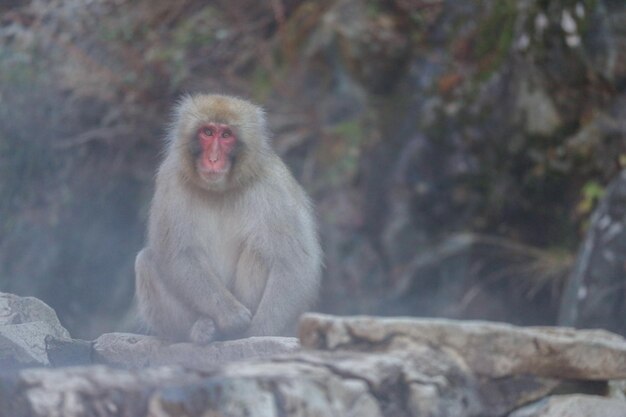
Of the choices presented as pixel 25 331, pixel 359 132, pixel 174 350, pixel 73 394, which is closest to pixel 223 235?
pixel 174 350

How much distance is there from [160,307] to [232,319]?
1.34 ft

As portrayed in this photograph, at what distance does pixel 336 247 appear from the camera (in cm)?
905

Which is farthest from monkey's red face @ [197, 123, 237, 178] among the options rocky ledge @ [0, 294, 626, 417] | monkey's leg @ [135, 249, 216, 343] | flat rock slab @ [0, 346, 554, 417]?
flat rock slab @ [0, 346, 554, 417]

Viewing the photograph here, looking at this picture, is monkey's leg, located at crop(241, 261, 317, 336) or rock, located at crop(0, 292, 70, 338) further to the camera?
monkey's leg, located at crop(241, 261, 317, 336)

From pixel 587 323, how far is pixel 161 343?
Answer: 338 cm

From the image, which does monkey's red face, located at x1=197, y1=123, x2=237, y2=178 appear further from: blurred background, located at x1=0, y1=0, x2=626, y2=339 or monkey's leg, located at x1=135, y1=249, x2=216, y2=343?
blurred background, located at x1=0, y1=0, x2=626, y2=339

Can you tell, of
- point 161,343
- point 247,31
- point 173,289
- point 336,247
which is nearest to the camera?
point 161,343

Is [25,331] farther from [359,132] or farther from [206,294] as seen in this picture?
[359,132]

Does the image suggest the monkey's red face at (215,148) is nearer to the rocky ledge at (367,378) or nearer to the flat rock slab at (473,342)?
the rocky ledge at (367,378)

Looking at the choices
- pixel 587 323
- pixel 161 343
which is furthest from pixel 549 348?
pixel 587 323

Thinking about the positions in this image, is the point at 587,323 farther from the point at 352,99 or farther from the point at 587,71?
the point at 352,99

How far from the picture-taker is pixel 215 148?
499cm

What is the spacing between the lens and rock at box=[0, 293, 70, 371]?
151 inches

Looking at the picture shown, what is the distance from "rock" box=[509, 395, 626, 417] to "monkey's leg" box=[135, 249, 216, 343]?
1.94m
